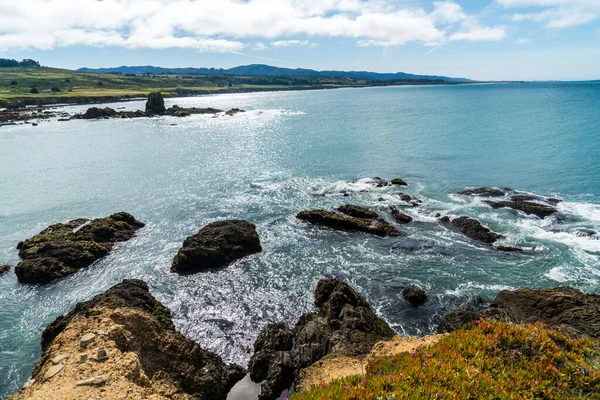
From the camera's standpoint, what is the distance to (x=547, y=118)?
115 m

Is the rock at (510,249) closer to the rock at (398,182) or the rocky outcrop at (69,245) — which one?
the rock at (398,182)

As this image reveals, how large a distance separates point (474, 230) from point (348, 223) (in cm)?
1276

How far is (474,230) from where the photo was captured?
35.8 meters

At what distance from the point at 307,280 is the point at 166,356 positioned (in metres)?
14.0

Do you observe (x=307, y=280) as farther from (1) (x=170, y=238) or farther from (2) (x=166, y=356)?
(1) (x=170, y=238)

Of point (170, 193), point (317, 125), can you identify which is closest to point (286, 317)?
point (170, 193)

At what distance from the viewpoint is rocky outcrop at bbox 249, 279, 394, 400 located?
16.7 meters

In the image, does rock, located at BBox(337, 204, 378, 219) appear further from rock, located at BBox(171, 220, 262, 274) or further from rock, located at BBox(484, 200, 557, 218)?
rock, located at BBox(484, 200, 557, 218)

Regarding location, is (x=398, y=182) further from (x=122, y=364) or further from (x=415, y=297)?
(x=122, y=364)

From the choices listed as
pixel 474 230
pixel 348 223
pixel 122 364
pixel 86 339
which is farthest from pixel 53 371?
pixel 474 230

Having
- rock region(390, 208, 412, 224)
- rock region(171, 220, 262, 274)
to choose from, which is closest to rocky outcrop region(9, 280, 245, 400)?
rock region(171, 220, 262, 274)

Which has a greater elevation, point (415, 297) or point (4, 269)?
point (415, 297)

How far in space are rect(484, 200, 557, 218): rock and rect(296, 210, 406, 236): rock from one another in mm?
15156

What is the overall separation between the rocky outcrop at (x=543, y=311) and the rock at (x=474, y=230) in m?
11.4
